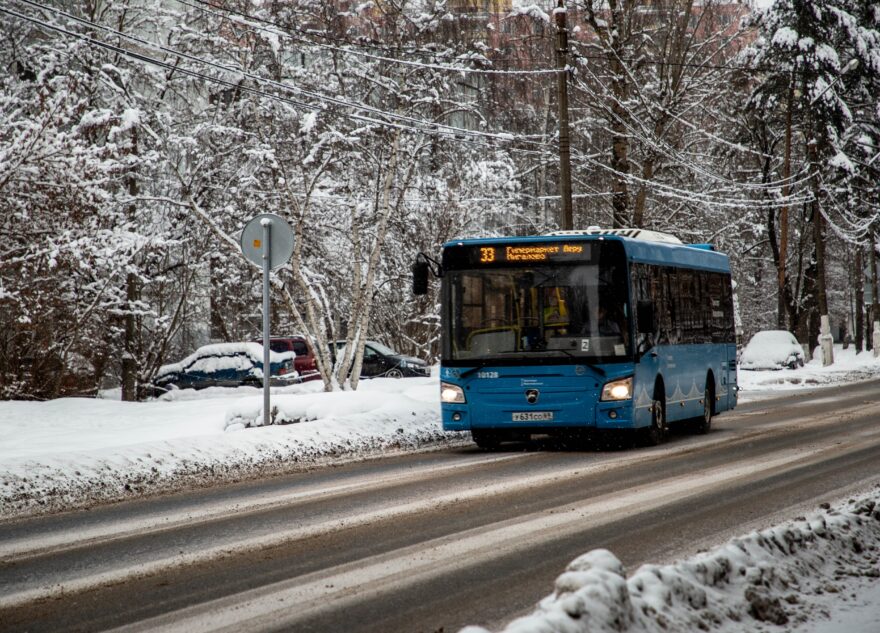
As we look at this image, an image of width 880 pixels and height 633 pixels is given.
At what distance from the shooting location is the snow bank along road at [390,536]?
6793 millimetres

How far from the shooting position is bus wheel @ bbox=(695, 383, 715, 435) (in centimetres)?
2073

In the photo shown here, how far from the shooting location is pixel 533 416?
55.4ft

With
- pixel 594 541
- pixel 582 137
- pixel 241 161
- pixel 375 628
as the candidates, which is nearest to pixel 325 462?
pixel 594 541

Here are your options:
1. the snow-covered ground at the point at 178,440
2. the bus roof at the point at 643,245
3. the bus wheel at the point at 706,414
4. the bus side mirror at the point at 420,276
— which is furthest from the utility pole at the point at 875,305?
the bus side mirror at the point at 420,276

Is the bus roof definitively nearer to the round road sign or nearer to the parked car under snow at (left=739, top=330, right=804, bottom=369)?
the round road sign

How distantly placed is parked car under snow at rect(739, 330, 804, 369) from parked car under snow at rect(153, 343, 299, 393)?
18554 millimetres

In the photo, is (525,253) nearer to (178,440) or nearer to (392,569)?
(178,440)

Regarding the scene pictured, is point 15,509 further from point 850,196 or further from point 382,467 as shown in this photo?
point 850,196

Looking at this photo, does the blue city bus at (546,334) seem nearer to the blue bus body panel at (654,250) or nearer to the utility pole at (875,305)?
the blue bus body panel at (654,250)

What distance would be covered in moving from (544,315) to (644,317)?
1389 millimetres

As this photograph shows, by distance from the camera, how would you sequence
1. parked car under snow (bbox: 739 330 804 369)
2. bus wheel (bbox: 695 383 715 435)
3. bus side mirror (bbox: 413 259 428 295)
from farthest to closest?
parked car under snow (bbox: 739 330 804 369)
bus wheel (bbox: 695 383 715 435)
bus side mirror (bbox: 413 259 428 295)

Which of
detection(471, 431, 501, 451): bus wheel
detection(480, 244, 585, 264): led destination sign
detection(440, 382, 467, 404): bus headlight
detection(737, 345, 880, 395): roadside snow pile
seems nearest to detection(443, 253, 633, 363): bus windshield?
detection(480, 244, 585, 264): led destination sign

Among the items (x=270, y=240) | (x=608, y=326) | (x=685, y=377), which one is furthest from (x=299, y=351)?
(x=608, y=326)

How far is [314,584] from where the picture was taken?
24.3 feet
